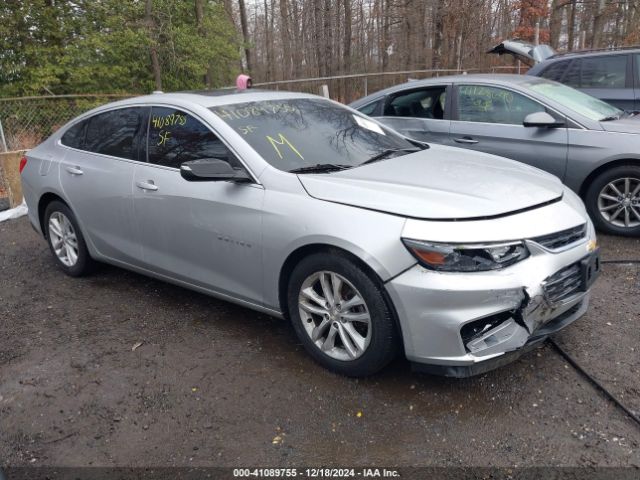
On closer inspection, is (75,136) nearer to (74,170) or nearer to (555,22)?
(74,170)

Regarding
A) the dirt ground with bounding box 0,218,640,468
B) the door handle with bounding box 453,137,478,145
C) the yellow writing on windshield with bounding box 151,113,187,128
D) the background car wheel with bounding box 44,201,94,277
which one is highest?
the yellow writing on windshield with bounding box 151,113,187,128

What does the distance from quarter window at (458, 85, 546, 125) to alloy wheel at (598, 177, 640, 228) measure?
1.05m

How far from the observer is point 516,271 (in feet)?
8.66

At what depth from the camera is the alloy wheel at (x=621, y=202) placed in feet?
16.5

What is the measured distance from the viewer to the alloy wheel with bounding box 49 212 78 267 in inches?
189

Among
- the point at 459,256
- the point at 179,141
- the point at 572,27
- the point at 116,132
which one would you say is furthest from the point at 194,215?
the point at 572,27

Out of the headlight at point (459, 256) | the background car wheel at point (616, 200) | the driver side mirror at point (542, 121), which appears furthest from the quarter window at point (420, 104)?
the headlight at point (459, 256)

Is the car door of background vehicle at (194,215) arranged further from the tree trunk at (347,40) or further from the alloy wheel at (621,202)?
the tree trunk at (347,40)

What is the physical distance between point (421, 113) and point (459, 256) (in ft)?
13.3

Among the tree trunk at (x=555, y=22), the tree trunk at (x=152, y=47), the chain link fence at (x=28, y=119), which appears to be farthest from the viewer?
the tree trunk at (x=555, y=22)

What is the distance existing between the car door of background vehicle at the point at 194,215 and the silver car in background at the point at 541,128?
3.23m

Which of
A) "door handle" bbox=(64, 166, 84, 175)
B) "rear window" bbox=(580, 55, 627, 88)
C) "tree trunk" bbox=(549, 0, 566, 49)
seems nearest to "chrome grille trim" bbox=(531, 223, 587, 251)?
"door handle" bbox=(64, 166, 84, 175)

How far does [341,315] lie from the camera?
9.82 feet

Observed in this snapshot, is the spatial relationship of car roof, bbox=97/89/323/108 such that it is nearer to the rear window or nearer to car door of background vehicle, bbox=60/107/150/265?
car door of background vehicle, bbox=60/107/150/265
